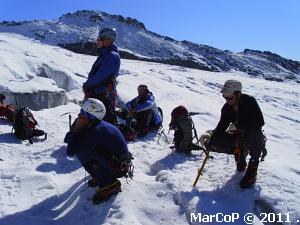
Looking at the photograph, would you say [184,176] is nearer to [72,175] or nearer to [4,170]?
[72,175]

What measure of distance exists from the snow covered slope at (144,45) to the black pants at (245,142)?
68948 millimetres

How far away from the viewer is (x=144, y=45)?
3826 inches

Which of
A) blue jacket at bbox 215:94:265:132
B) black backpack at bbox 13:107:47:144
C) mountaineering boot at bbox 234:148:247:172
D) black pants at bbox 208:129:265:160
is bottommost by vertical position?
black backpack at bbox 13:107:47:144

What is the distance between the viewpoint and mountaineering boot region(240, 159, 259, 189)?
220 inches

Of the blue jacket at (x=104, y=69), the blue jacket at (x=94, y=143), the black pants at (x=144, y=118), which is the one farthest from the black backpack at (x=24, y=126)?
the blue jacket at (x=94, y=143)

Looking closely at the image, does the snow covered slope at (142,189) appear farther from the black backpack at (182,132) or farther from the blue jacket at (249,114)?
the blue jacket at (249,114)

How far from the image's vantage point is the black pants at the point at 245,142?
18.6ft

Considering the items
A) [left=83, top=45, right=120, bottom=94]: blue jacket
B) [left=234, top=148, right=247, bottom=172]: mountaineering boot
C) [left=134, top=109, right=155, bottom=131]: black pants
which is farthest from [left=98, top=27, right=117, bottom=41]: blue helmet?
[left=234, top=148, right=247, bottom=172]: mountaineering boot

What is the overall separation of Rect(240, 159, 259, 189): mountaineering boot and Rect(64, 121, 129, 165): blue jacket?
1890 mm

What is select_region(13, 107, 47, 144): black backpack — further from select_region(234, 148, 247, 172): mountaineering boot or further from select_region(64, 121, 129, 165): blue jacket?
select_region(234, 148, 247, 172): mountaineering boot

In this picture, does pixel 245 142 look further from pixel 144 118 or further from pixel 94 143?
pixel 144 118

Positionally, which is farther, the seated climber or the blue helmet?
the seated climber

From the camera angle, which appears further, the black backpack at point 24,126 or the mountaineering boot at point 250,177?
the black backpack at point 24,126

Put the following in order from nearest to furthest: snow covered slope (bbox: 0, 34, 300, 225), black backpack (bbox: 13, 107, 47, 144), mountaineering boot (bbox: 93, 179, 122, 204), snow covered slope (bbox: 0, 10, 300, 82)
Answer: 1. snow covered slope (bbox: 0, 34, 300, 225)
2. mountaineering boot (bbox: 93, 179, 122, 204)
3. black backpack (bbox: 13, 107, 47, 144)
4. snow covered slope (bbox: 0, 10, 300, 82)
